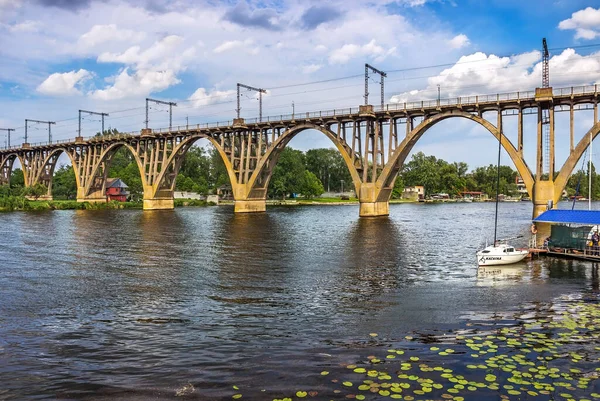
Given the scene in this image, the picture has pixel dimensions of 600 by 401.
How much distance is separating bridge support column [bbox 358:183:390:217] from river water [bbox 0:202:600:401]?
40822mm

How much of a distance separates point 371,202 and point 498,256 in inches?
1959

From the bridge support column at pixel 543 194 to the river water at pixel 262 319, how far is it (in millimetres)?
26337

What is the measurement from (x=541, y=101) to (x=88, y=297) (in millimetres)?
58302

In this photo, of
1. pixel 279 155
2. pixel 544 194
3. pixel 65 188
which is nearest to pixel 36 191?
pixel 65 188

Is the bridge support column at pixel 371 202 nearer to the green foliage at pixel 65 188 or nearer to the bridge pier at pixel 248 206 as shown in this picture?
the bridge pier at pixel 248 206

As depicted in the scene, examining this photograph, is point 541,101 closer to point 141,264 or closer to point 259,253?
point 259,253

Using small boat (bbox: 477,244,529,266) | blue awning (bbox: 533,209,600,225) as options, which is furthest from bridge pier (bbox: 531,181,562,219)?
small boat (bbox: 477,244,529,266)

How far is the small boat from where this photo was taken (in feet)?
108

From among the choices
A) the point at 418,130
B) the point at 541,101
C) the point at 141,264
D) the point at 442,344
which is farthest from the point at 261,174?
the point at 442,344

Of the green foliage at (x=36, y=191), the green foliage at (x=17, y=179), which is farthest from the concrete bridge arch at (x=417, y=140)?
the green foliage at (x=17, y=179)

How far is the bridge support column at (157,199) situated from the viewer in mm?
115562

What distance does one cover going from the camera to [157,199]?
11650 centimetres

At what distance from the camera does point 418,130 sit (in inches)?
3031

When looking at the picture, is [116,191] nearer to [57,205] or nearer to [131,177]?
[131,177]
